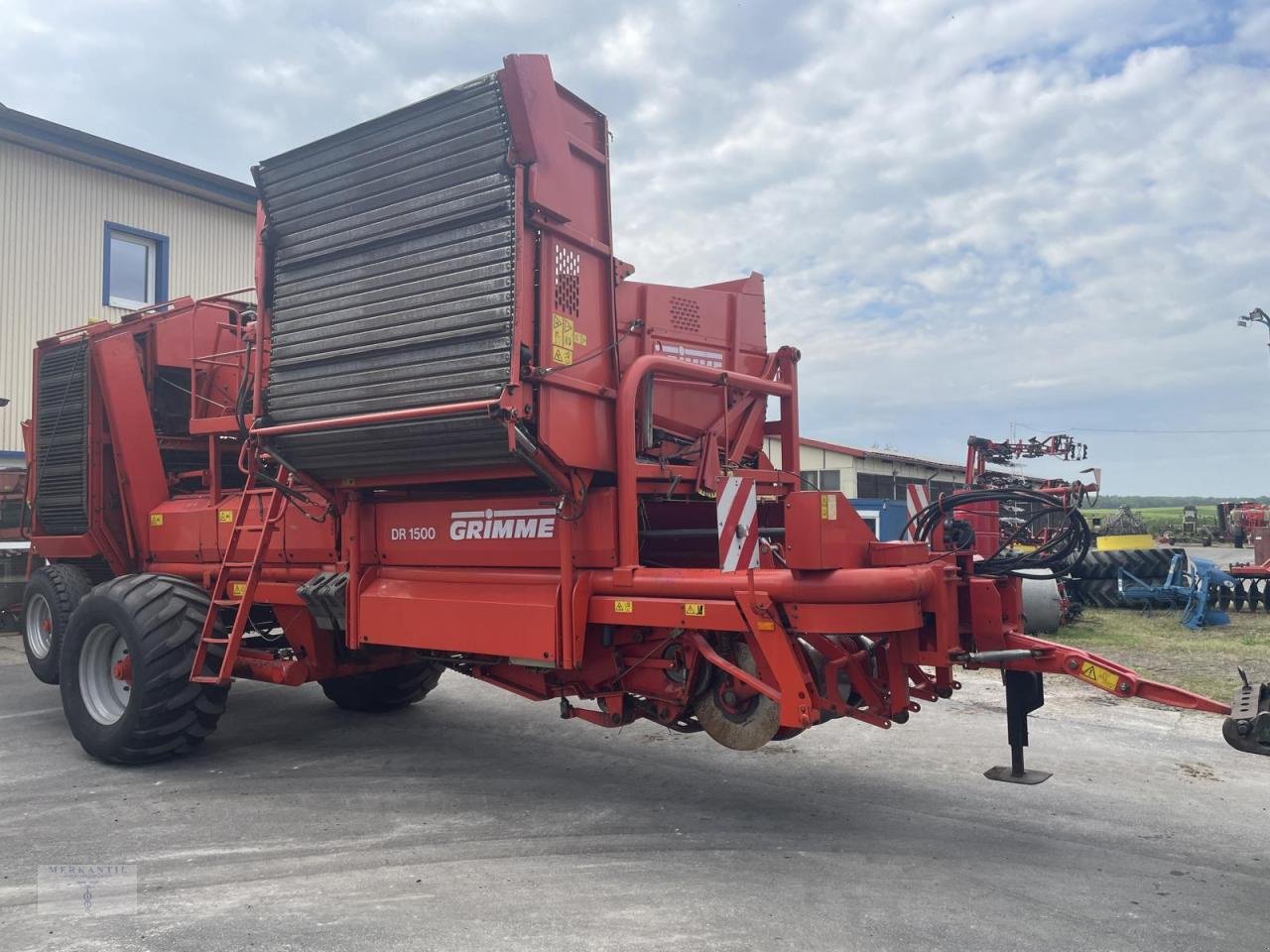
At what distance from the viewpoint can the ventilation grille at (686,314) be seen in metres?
5.63

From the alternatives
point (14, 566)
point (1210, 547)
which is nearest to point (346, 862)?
point (14, 566)

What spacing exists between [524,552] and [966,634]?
225cm

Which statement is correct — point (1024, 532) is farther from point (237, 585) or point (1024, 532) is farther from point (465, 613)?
point (237, 585)

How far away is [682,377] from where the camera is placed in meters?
5.16

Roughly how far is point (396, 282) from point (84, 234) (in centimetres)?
1373

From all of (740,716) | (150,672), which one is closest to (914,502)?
(740,716)

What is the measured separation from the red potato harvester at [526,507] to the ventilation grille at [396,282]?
0.02 metres

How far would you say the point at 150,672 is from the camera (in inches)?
230

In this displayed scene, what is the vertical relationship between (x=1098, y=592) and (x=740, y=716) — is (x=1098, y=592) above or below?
below

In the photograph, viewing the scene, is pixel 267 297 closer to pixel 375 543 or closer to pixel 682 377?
pixel 375 543

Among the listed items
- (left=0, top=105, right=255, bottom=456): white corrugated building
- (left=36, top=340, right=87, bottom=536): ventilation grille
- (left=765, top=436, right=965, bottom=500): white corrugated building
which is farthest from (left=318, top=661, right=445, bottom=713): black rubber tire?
(left=765, top=436, right=965, bottom=500): white corrugated building

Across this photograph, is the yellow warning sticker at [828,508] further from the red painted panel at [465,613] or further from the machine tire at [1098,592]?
the machine tire at [1098,592]

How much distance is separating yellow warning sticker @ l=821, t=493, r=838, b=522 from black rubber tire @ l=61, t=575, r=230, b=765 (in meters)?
4.12

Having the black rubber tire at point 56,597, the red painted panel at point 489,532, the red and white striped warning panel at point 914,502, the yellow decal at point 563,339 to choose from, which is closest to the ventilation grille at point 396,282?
the yellow decal at point 563,339
